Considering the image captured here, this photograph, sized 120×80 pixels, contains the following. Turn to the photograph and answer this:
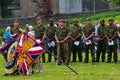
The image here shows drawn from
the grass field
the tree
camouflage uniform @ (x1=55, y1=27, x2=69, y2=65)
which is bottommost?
the tree

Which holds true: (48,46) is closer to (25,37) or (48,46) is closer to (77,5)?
(25,37)

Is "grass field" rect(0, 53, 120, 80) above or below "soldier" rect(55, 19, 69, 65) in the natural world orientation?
below

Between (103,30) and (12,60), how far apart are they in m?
7.05

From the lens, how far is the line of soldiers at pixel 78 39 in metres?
25.4

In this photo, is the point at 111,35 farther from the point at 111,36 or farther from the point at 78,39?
the point at 78,39

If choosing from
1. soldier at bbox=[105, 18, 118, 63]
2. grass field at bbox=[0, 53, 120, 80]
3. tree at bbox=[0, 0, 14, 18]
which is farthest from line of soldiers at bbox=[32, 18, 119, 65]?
tree at bbox=[0, 0, 14, 18]

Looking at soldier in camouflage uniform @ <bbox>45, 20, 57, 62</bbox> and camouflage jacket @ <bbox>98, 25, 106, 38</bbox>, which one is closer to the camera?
camouflage jacket @ <bbox>98, 25, 106, 38</bbox>

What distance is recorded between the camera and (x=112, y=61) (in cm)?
2695

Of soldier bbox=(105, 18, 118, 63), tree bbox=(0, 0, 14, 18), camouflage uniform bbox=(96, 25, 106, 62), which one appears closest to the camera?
soldier bbox=(105, 18, 118, 63)

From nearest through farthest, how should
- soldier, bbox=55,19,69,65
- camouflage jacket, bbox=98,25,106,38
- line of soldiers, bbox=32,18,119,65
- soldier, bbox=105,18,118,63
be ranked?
1. soldier, bbox=55,19,69,65
2. line of soldiers, bbox=32,18,119,65
3. soldier, bbox=105,18,118,63
4. camouflage jacket, bbox=98,25,106,38

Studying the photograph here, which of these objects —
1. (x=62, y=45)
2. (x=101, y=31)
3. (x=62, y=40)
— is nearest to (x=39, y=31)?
(x=62, y=45)

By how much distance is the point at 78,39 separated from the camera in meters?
27.2

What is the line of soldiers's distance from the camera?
25.4m

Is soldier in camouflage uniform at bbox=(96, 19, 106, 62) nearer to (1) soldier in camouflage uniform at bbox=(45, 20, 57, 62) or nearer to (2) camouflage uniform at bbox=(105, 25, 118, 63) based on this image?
(2) camouflage uniform at bbox=(105, 25, 118, 63)
